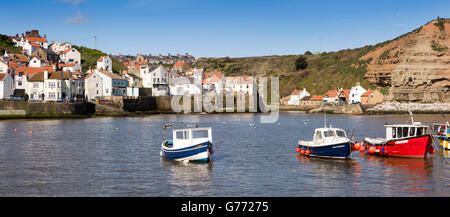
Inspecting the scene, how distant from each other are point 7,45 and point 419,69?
5339 inches

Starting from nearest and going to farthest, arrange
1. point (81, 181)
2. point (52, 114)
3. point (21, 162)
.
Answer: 1. point (81, 181)
2. point (21, 162)
3. point (52, 114)

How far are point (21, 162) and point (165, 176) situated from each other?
14943 mm

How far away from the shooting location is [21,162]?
3919 cm

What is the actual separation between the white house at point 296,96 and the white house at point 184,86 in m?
38.3

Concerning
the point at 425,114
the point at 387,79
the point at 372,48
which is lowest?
the point at 425,114

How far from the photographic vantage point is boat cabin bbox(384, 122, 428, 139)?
40.0 meters

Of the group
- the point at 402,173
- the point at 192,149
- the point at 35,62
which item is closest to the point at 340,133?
the point at 402,173

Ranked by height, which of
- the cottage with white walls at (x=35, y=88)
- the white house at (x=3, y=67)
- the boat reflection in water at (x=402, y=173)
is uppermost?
the white house at (x=3, y=67)

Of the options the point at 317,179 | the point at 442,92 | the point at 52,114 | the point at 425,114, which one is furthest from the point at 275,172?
the point at 442,92

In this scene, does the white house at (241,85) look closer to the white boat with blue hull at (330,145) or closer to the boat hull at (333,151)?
the white boat with blue hull at (330,145)

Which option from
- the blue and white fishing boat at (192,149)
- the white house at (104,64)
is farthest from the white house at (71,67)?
the blue and white fishing boat at (192,149)

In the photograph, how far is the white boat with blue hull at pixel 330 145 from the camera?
3834 cm

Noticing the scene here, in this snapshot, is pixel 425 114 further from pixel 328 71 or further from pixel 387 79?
pixel 328 71

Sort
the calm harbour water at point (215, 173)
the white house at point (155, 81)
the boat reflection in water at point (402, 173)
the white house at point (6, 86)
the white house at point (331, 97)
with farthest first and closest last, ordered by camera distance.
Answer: the white house at point (331, 97) < the white house at point (155, 81) < the white house at point (6, 86) < the boat reflection in water at point (402, 173) < the calm harbour water at point (215, 173)
